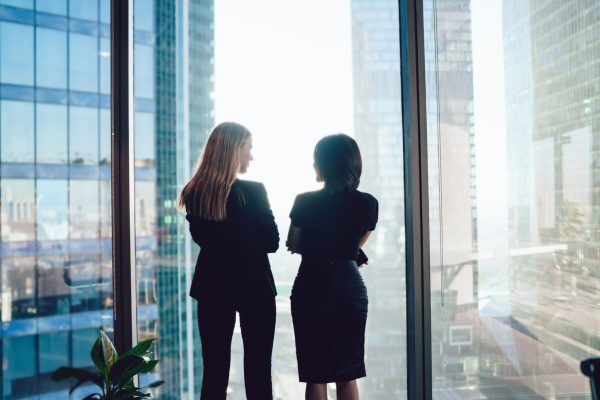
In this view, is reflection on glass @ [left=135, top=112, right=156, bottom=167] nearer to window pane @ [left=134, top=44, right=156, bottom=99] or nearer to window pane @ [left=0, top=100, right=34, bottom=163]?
window pane @ [left=134, top=44, right=156, bottom=99]

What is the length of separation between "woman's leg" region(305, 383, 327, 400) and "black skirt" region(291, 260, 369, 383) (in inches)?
1.7

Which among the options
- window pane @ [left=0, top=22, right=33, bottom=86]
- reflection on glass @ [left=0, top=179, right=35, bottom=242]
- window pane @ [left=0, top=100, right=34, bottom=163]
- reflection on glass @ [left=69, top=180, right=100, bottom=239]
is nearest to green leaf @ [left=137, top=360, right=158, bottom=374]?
reflection on glass @ [left=69, top=180, right=100, bottom=239]

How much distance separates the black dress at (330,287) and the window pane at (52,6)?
1482 millimetres

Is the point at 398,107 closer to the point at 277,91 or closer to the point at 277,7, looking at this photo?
the point at 277,91

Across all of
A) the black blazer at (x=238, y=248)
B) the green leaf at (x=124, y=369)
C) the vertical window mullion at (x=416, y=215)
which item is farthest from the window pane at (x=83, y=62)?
the vertical window mullion at (x=416, y=215)

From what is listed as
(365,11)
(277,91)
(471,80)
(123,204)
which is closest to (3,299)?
(123,204)

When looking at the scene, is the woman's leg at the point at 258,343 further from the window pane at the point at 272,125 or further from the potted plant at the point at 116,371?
the potted plant at the point at 116,371

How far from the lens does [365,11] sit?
236cm

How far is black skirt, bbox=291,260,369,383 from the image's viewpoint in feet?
6.15

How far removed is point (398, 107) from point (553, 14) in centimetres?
81

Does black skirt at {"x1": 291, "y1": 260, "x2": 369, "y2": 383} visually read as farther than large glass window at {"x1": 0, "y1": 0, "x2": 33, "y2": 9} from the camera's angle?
No

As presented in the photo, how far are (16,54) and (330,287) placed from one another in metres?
1.74

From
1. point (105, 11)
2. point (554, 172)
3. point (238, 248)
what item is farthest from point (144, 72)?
point (554, 172)

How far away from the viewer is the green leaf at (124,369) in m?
1.79
